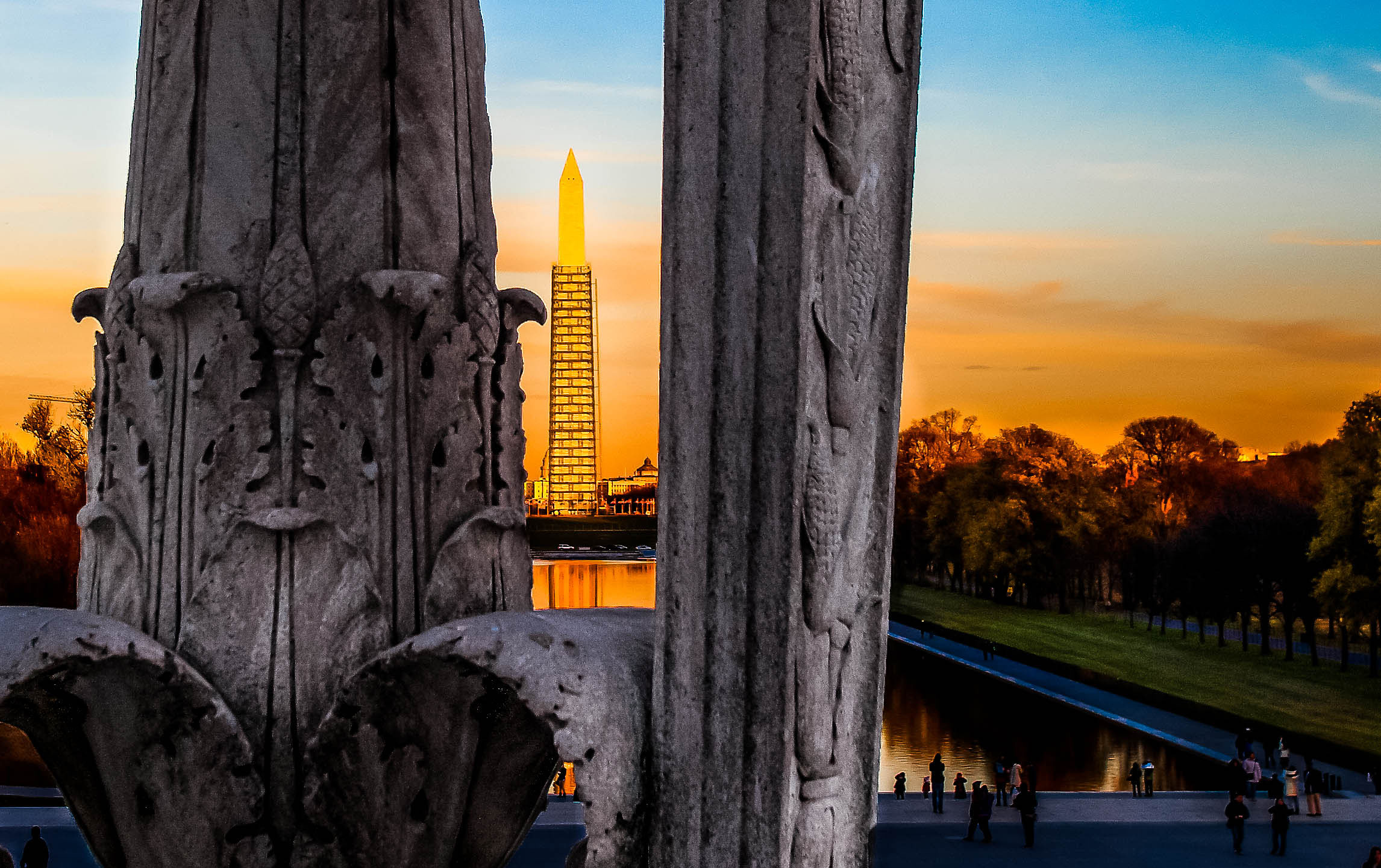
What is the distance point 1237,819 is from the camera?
1898 cm

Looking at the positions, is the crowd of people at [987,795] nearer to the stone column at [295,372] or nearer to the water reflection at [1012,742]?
the water reflection at [1012,742]

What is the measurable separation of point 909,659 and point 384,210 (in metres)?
42.1

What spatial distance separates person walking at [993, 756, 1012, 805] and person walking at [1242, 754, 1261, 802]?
3684mm

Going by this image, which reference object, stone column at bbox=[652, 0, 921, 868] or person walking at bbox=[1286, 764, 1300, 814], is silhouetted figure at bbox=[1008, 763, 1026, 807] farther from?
stone column at bbox=[652, 0, 921, 868]

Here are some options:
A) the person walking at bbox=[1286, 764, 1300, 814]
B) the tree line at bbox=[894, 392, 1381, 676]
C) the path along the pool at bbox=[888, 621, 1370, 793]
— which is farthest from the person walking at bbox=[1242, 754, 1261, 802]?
the tree line at bbox=[894, 392, 1381, 676]

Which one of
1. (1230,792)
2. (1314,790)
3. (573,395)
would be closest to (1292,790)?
(1314,790)

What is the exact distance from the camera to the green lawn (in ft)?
104

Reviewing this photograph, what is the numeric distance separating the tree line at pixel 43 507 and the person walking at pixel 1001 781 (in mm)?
15911

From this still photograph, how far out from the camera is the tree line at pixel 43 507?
2589 centimetres

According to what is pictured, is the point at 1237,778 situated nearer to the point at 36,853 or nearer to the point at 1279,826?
the point at 1279,826

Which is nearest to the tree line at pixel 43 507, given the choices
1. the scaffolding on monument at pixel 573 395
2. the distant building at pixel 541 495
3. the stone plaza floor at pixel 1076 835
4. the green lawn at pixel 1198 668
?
the stone plaza floor at pixel 1076 835

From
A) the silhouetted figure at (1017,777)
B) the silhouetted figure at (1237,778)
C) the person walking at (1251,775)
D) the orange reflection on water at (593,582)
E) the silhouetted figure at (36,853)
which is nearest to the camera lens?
the silhouetted figure at (36,853)

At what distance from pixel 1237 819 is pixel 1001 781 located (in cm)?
489

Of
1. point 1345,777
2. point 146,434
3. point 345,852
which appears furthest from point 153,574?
point 1345,777
